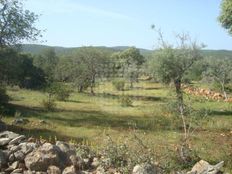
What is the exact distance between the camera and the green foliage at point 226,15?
29.8 meters

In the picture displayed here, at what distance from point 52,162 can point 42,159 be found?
287mm

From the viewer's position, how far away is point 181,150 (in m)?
15.7

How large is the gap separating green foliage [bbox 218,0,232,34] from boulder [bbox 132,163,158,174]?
21188 millimetres

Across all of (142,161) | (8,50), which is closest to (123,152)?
(142,161)

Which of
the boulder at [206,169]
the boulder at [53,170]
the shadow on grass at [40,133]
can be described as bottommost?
the shadow on grass at [40,133]

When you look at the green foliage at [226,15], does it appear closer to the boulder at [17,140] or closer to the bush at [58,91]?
the bush at [58,91]

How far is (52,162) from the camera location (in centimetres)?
1140

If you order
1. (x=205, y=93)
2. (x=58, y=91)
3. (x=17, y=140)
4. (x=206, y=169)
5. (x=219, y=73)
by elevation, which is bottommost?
(x=205, y=93)

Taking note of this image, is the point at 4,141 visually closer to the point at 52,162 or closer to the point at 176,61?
the point at 52,162

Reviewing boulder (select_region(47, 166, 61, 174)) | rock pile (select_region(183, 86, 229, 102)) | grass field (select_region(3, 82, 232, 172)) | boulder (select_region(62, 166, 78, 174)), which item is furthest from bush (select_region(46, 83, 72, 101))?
boulder (select_region(62, 166, 78, 174))

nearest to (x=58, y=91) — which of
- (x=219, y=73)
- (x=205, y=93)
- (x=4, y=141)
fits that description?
(x=205, y=93)

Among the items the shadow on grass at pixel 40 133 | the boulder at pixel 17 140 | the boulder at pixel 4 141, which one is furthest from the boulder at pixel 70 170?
the shadow on grass at pixel 40 133

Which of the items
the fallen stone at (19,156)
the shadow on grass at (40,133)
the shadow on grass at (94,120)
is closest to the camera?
the fallen stone at (19,156)

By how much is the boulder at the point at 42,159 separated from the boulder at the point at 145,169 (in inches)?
85.9
